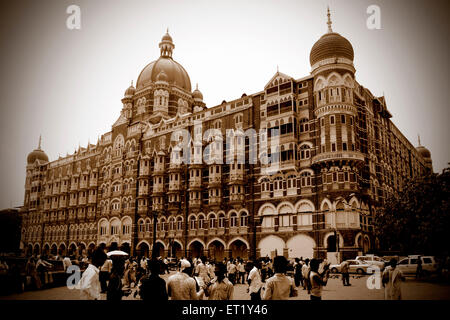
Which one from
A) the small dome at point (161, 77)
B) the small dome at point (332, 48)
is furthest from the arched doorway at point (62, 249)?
the small dome at point (332, 48)

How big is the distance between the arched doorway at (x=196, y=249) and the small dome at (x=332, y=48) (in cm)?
2575

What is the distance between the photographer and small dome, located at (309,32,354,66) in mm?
34875

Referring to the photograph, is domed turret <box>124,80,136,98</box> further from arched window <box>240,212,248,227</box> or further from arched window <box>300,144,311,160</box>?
arched window <box>300,144,311,160</box>

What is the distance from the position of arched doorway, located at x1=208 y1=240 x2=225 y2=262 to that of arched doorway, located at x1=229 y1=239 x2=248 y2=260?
2.12 meters

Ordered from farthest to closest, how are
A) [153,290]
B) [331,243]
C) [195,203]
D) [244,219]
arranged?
[195,203], [244,219], [331,243], [153,290]

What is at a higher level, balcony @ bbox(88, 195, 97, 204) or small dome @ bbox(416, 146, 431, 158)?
small dome @ bbox(416, 146, 431, 158)

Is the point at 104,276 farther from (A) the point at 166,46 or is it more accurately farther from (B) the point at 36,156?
(B) the point at 36,156

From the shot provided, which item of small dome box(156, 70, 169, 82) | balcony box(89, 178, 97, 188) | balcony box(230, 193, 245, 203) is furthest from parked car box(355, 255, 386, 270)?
balcony box(89, 178, 97, 188)

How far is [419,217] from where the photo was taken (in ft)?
73.5

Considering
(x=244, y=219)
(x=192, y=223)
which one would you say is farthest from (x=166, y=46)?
(x=244, y=219)

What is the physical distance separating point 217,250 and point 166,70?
33406 millimetres

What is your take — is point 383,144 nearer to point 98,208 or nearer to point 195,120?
point 195,120

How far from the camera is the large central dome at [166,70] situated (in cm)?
5916
